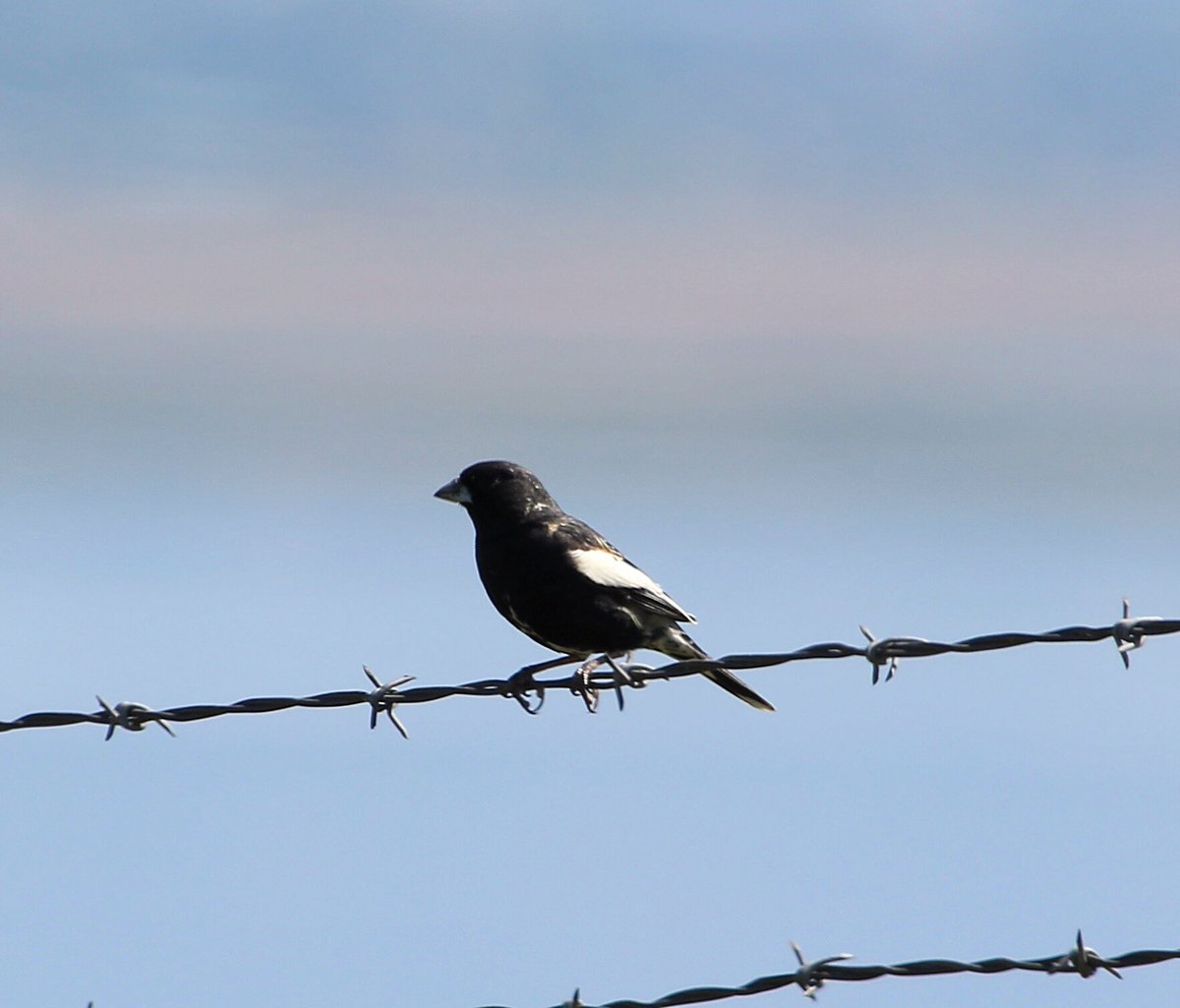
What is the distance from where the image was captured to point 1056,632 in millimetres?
4145

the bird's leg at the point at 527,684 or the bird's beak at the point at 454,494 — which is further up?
the bird's beak at the point at 454,494

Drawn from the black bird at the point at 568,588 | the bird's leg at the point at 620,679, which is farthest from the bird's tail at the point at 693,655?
the bird's leg at the point at 620,679

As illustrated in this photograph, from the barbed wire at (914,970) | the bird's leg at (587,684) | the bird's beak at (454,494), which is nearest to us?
the barbed wire at (914,970)

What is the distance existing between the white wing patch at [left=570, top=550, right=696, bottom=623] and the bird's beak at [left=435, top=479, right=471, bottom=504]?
79 cm

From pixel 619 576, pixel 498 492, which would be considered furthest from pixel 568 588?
pixel 498 492

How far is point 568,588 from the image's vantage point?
7.13 meters

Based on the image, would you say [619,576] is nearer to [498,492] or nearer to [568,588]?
[568,588]

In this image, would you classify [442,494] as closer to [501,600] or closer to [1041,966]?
[501,600]

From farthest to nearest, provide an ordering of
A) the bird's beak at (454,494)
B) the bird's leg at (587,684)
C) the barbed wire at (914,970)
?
the bird's beak at (454,494)
the bird's leg at (587,684)
the barbed wire at (914,970)

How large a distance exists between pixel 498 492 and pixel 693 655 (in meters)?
1.11

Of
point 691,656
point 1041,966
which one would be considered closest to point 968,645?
point 1041,966

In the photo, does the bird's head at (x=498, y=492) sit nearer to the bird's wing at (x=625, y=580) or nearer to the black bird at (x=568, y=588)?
the black bird at (x=568, y=588)

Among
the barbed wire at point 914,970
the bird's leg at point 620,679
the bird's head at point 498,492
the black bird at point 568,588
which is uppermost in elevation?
the bird's head at point 498,492

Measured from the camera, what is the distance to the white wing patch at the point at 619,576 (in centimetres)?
713
